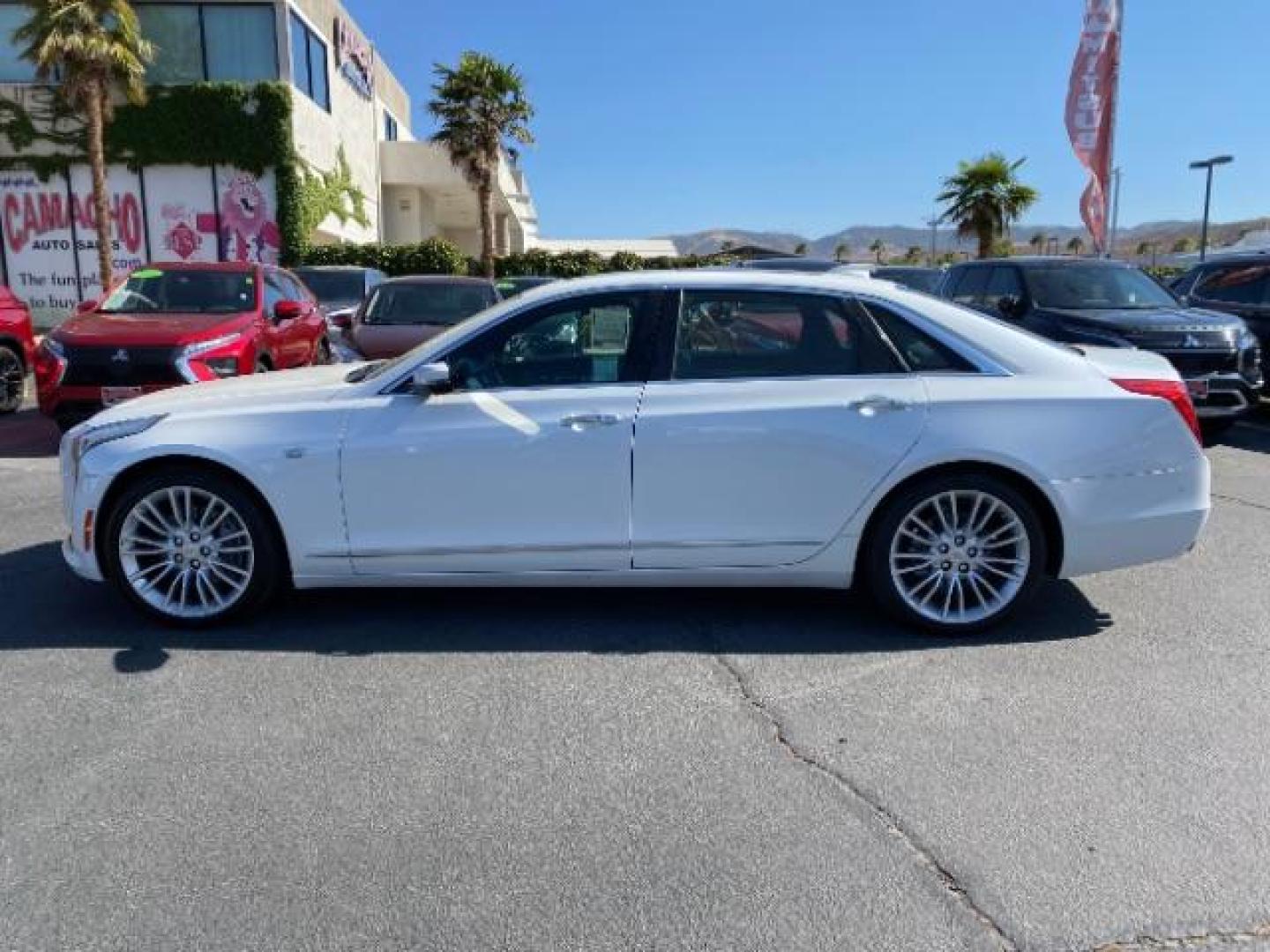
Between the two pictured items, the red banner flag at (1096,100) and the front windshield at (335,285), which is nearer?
the front windshield at (335,285)

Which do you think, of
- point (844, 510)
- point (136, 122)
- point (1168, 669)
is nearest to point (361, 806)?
point (844, 510)

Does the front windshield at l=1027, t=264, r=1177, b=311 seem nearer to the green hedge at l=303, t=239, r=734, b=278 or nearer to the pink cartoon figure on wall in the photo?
the green hedge at l=303, t=239, r=734, b=278

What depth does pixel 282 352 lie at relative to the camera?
9094 millimetres

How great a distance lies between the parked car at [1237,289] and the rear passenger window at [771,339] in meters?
7.67

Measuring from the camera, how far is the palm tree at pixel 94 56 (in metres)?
20.0

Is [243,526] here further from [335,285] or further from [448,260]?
[448,260]

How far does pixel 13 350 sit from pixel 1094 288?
1116 cm

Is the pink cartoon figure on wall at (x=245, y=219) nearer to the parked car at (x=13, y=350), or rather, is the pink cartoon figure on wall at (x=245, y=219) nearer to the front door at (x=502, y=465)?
the parked car at (x=13, y=350)

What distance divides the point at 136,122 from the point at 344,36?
8166 millimetres

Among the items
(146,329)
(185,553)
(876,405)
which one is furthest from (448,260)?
(876,405)

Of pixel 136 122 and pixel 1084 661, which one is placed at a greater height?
pixel 136 122

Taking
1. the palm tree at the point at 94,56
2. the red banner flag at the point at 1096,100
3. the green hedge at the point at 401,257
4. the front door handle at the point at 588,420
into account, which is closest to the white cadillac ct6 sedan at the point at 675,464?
the front door handle at the point at 588,420

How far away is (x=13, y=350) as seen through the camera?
10.5m

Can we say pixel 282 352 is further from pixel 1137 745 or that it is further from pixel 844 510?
pixel 1137 745
